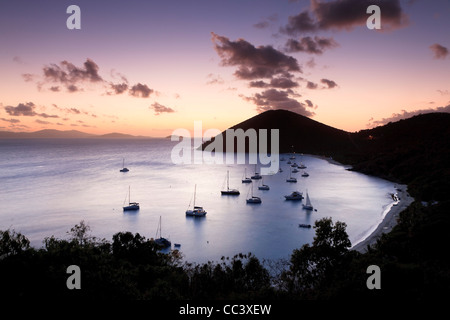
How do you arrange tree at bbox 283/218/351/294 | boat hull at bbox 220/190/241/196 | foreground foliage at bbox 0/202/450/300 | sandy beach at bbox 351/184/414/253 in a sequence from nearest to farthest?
foreground foliage at bbox 0/202/450/300 → tree at bbox 283/218/351/294 → sandy beach at bbox 351/184/414/253 → boat hull at bbox 220/190/241/196

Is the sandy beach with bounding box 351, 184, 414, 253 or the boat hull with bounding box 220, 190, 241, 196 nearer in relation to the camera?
the sandy beach with bounding box 351, 184, 414, 253

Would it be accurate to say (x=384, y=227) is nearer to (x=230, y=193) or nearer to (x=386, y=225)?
(x=386, y=225)

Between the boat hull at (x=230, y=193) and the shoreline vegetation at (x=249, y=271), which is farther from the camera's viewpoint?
the boat hull at (x=230, y=193)

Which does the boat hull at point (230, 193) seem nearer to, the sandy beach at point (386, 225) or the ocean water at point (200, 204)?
the ocean water at point (200, 204)

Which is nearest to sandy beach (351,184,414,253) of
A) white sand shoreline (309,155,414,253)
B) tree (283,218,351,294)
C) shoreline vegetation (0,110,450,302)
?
white sand shoreline (309,155,414,253)

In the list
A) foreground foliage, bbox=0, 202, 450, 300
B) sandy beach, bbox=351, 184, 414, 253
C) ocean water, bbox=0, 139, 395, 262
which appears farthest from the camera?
ocean water, bbox=0, 139, 395, 262

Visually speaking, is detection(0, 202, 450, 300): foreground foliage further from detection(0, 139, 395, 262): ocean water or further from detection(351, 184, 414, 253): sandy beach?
detection(0, 139, 395, 262): ocean water

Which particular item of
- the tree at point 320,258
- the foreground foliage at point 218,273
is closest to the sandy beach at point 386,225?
the foreground foliage at point 218,273

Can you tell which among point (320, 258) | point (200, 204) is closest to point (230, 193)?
point (200, 204)

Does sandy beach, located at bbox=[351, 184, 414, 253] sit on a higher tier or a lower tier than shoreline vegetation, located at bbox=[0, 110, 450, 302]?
lower

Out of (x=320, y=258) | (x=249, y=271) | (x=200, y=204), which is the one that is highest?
(x=320, y=258)
